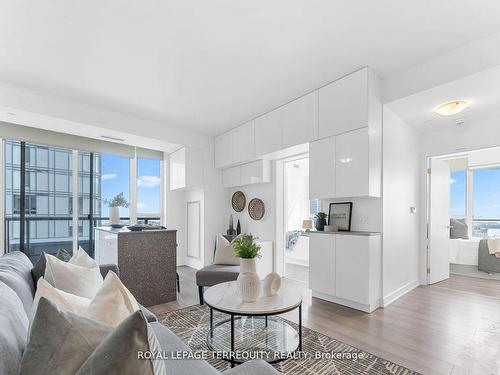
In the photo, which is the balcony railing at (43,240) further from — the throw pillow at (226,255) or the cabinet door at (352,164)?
the cabinet door at (352,164)

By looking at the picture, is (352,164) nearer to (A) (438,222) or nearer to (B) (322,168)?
(B) (322,168)

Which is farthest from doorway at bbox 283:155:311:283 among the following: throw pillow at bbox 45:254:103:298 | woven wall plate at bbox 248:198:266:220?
throw pillow at bbox 45:254:103:298

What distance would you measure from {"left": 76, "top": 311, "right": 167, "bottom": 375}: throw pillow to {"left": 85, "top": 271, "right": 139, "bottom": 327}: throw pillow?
36cm

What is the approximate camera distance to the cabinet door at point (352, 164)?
310cm

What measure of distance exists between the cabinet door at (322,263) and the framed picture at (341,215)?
0.96ft

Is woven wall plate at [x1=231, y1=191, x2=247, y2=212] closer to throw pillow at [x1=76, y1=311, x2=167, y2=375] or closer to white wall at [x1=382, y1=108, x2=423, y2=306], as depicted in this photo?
white wall at [x1=382, y1=108, x2=423, y2=306]

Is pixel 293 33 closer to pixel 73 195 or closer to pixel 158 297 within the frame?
pixel 158 297

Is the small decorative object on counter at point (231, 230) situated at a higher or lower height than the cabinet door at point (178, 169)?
lower

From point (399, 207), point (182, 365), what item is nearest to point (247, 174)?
point (399, 207)

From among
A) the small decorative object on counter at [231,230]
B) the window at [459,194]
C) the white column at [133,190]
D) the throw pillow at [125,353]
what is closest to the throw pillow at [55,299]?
the throw pillow at [125,353]

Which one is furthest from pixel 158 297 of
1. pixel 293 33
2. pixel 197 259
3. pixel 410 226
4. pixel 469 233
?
pixel 469 233

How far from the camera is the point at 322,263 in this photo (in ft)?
11.4

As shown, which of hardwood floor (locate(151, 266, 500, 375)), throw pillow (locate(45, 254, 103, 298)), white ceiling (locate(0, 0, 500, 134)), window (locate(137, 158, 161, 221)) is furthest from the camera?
window (locate(137, 158, 161, 221))

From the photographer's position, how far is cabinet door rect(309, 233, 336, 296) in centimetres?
338
